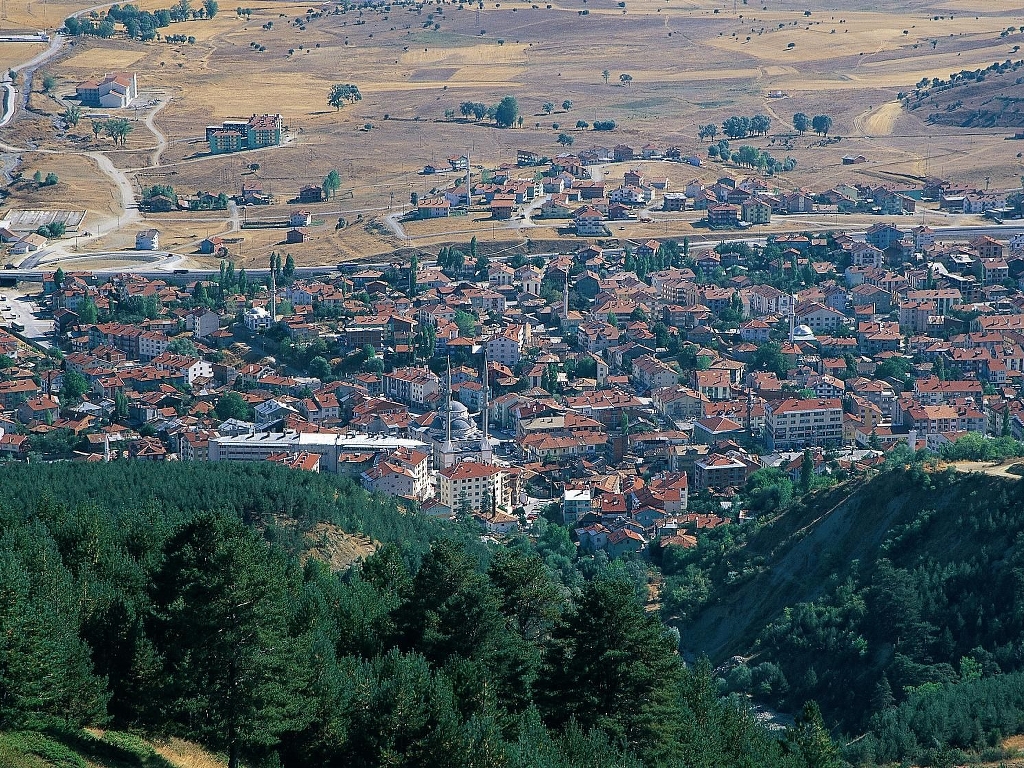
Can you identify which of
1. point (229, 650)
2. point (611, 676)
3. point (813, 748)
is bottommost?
point (813, 748)

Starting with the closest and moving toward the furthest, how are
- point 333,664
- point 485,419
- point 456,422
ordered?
point 333,664 < point 485,419 < point 456,422

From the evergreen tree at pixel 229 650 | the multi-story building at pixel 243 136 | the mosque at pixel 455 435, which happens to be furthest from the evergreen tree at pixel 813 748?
the multi-story building at pixel 243 136

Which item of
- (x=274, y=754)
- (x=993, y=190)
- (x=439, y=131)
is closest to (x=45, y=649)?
(x=274, y=754)

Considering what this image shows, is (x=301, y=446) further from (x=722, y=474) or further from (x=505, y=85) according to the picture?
(x=505, y=85)

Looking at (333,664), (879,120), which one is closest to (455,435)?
(333,664)

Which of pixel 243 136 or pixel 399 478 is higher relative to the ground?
pixel 243 136

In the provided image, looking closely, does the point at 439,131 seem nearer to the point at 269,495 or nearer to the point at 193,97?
the point at 193,97

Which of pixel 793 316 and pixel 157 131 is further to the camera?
pixel 157 131
